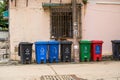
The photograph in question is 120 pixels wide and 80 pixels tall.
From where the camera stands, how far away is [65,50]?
15.8m

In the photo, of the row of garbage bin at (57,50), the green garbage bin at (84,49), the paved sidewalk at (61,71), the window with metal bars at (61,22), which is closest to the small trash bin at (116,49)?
the row of garbage bin at (57,50)

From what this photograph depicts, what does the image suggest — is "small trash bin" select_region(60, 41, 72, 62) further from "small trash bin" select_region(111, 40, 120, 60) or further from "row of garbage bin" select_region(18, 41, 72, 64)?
"small trash bin" select_region(111, 40, 120, 60)

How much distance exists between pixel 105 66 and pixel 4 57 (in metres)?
6.26

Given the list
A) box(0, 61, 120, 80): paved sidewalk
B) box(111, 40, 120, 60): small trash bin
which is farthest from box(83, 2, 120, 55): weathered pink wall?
box(0, 61, 120, 80): paved sidewalk

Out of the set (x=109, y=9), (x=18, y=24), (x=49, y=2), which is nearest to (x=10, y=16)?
(x=18, y=24)

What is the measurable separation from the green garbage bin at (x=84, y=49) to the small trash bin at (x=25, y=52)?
2.49 meters

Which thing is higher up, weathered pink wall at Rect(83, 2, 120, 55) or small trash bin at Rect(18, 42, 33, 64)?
weathered pink wall at Rect(83, 2, 120, 55)

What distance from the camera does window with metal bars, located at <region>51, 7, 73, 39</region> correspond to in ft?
54.0

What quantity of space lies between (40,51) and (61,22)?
2.07m

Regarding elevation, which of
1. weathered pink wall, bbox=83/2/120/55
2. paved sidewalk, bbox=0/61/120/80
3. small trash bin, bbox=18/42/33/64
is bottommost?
paved sidewalk, bbox=0/61/120/80

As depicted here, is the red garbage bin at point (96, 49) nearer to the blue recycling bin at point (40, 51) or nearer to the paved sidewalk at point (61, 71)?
the paved sidewalk at point (61, 71)

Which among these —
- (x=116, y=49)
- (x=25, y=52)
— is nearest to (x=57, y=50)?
(x=25, y=52)

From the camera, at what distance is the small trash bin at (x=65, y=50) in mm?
15766

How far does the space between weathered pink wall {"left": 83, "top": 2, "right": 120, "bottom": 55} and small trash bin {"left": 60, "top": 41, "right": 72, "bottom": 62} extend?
1.28 meters
